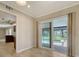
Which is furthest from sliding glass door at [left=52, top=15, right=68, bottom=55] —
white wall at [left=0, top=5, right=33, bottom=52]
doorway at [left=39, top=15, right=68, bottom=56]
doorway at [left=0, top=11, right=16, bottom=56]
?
doorway at [left=0, top=11, right=16, bottom=56]

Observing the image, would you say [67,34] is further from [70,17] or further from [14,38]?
[14,38]

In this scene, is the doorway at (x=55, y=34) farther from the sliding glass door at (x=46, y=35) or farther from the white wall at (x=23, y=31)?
the white wall at (x=23, y=31)

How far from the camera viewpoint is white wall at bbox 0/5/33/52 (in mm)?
1706

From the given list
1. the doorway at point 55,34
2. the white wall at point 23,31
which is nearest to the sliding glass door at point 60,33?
the doorway at point 55,34

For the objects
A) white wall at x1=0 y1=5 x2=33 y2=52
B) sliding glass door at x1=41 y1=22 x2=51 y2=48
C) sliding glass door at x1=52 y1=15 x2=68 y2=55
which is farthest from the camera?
sliding glass door at x1=41 y1=22 x2=51 y2=48

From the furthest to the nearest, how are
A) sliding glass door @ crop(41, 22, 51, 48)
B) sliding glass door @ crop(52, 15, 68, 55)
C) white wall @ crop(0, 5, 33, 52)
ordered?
sliding glass door @ crop(41, 22, 51, 48) → sliding glass door @ crop(52, 15, 68, 55) → white wall @ crop(0, 5, 33, 52)

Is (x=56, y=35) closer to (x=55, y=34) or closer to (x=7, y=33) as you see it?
(x=55, y=34)

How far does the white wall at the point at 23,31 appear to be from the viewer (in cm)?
171

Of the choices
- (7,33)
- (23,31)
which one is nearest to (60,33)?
(23,31)

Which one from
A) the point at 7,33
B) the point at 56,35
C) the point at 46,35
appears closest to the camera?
the point at 7,33

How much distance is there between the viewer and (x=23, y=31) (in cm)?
181

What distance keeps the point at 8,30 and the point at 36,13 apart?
A: 0.66 m

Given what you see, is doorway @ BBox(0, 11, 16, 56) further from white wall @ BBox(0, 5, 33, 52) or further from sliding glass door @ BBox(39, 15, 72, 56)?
sliding glass door @ BBox(39, 15, 72, 56)

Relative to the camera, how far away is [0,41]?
5.66ft
